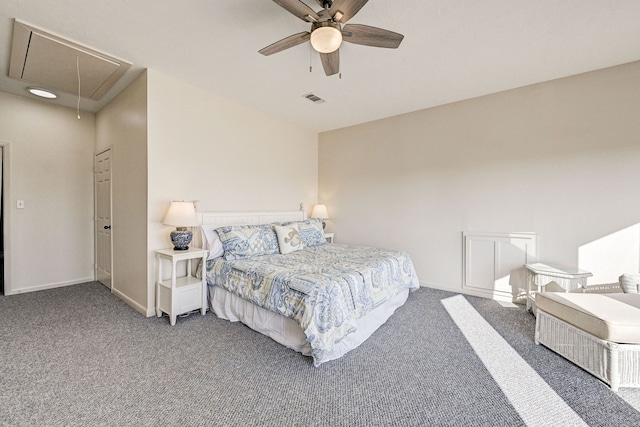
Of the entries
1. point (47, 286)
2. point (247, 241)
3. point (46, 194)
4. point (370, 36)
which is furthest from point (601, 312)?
point (46, 194)

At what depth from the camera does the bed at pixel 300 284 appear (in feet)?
6.73

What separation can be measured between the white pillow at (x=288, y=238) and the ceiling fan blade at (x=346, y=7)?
241 centimetres

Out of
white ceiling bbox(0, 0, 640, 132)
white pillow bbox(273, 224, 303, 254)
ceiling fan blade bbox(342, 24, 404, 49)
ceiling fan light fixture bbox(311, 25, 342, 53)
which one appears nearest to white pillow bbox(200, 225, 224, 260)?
white pillow bbox(273, 224, 303, 254)

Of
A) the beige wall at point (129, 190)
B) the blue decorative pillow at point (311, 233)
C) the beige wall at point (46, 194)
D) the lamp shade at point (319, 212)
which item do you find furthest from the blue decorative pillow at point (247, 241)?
the beige wall at point (46, 194)

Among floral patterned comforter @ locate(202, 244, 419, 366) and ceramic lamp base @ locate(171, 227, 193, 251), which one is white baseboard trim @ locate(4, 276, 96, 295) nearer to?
ceramic lamp base @ locate(171, 227, 193, 251)

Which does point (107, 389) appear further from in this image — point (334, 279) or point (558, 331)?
point (558, 331)

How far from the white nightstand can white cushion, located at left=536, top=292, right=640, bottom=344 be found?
327 cm

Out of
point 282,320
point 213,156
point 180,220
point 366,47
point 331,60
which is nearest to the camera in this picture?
point 331,60

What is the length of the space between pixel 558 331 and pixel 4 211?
629 centimetres

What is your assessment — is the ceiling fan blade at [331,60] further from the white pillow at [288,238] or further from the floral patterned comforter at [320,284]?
the white pillow at [288,238]

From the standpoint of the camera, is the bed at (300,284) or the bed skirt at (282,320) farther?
the bed skirt at (282,320)

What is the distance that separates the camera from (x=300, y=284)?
7.09 ft

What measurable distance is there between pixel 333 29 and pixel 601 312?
8.80 ft

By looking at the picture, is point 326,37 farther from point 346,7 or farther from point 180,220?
point 180,220
